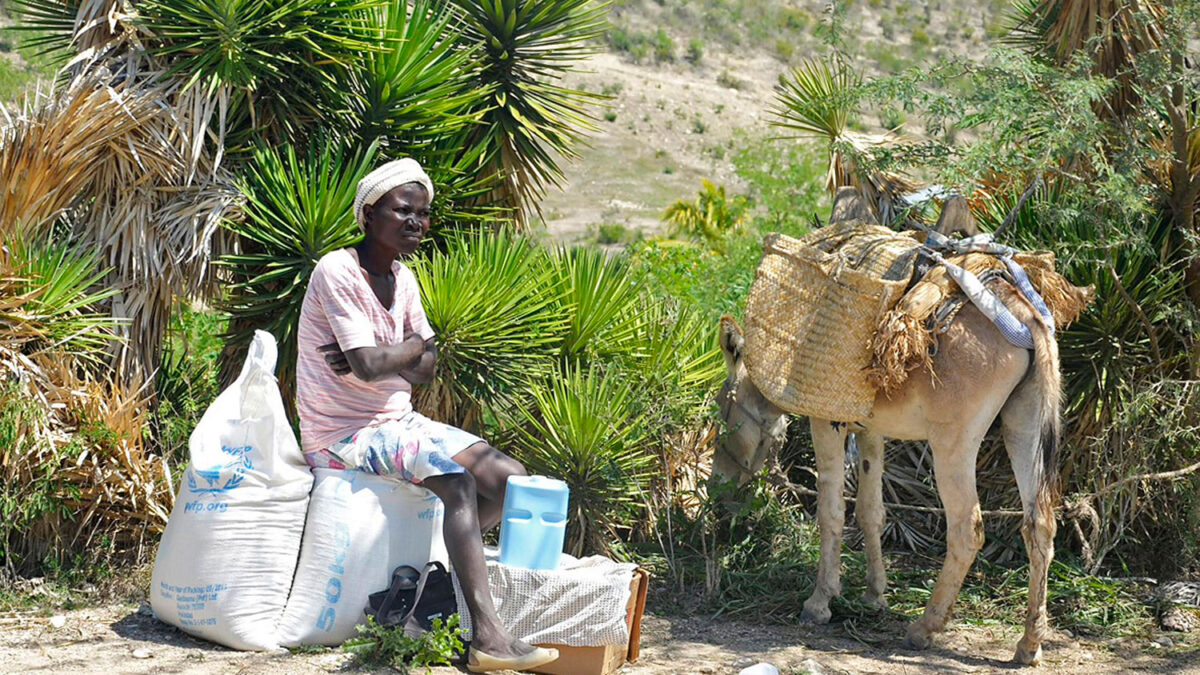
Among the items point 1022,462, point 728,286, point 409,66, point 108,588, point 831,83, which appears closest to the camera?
point 1022,462

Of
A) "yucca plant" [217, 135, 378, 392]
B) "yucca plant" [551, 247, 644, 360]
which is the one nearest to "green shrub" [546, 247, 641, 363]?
"yucca plant" [551, 247, 644, 360]

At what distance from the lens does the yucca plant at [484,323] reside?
5.70 m

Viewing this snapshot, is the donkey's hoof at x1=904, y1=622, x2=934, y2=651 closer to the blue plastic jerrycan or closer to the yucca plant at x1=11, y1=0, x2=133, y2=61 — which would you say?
the blue plastic jerrycan

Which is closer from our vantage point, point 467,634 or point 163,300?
point 467,634

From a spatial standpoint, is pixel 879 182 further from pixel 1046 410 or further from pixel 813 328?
pixel 1046 410

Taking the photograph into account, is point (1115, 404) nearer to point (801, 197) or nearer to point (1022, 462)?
point (1022, 462)

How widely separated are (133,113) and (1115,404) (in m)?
4.87

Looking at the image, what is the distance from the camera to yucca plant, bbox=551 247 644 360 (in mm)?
6258

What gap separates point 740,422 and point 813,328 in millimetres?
773

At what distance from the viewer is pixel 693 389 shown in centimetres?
636

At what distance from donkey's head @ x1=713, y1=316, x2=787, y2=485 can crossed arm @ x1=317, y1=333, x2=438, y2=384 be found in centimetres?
165

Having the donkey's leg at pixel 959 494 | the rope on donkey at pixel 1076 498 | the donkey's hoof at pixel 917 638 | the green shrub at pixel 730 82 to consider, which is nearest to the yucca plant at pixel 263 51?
the rope on donkey at pixel 1076 498

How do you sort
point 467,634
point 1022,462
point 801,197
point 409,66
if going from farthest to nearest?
point 801,197 < point 409,66 < point 1022,462 < point 467,634

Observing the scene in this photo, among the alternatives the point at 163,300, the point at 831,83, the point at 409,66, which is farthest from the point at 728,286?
the point at 163,300
